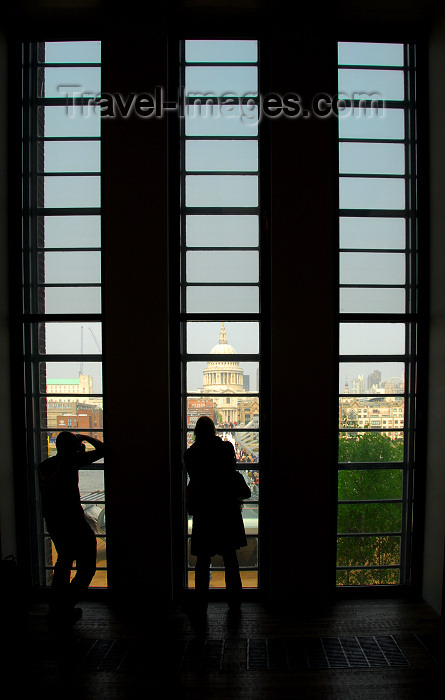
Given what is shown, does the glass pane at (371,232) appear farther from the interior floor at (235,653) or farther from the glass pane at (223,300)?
the interior floor at (235,653)

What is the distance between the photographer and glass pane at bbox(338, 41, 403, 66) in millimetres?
3236

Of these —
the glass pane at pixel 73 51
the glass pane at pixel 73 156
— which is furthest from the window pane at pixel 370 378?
the glass pane at pixel 73 51

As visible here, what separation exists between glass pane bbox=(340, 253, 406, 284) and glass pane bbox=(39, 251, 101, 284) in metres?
1.97

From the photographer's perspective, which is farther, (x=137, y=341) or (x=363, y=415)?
(x=363, y=415)

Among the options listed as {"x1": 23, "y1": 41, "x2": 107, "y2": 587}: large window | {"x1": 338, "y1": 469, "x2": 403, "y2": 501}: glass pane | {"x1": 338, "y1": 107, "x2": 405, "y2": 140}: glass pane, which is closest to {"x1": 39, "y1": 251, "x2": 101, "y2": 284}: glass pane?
{"x1": 23, "y1": 41, "x2": 107, "y2": 587}: large window

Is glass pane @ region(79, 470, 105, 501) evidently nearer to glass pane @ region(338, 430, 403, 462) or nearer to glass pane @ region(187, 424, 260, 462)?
glass pane @ region(187, 424, 260, 462)

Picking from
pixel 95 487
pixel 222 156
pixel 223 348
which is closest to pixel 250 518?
pixel 95 487

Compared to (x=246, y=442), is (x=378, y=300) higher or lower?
higher

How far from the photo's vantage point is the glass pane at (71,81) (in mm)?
3207

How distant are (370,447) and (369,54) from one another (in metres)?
3.15

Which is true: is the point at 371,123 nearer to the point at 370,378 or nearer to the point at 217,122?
the point at 217,122

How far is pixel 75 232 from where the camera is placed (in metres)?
3.22

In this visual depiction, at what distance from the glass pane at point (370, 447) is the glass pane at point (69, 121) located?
315 centimetres

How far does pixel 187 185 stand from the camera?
10.5 ft
